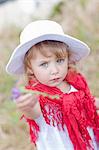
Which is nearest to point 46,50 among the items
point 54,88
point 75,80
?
point 54,88

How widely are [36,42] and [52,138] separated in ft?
1.58

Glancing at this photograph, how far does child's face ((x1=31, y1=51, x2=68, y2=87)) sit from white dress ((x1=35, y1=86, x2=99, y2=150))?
17 centimetres

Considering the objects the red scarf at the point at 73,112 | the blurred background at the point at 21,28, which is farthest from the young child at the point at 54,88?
the blurred background at the point at 21,28

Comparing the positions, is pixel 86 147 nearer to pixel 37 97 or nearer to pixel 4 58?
pixel 37 97

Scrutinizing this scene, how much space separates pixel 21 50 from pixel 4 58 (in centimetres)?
286

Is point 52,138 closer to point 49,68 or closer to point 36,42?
point 49,68

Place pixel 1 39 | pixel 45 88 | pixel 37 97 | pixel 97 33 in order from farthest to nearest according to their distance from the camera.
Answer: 1. pixel 1 39
2. pixel 97 33
3. pixel 45 88
4. pixel 37 97

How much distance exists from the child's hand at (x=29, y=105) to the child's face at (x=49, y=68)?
6.4 inches

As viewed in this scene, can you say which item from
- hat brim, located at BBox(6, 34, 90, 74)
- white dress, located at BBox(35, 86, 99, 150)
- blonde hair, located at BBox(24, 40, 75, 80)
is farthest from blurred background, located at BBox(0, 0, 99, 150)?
blonde hair, located at BBox(24, 40, 75, 80)

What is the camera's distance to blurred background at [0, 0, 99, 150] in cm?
451

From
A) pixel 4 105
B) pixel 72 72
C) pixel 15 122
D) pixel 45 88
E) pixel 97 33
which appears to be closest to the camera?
pixel 45 88

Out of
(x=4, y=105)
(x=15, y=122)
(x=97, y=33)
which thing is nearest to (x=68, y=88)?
(x=15, y=122)

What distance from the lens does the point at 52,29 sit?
287 centimetres

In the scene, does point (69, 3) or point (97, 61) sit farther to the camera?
point (69, 3)
